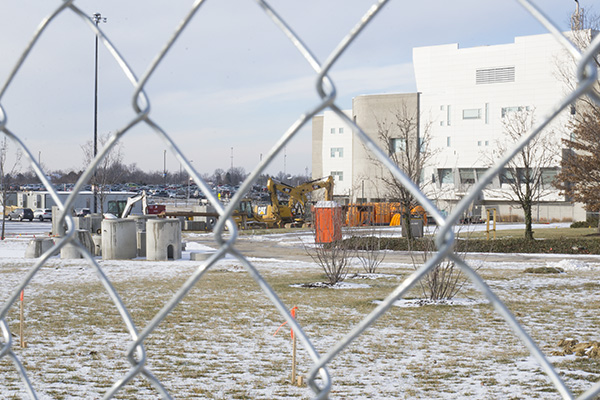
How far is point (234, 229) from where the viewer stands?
122 cm

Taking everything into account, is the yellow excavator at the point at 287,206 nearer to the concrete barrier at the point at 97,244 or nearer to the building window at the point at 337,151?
the concrete barrier at the point at 97,244

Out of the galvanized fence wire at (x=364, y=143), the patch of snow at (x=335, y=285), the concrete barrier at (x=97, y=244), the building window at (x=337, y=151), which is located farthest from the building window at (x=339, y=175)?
the galvanized fence wire at (x=364, y=143)

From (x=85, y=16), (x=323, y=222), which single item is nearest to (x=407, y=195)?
(x=323, y=222)

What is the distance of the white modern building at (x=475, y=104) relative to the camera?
5016 centimetres

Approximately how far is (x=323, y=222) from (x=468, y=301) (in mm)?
14074

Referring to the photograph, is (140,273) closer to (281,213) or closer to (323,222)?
(323,222)

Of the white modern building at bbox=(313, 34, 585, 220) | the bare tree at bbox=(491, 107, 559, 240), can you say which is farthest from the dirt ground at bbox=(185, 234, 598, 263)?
the white modern building at bbox=(313, 34, 585, 220)

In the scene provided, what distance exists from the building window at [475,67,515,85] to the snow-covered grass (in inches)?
1558

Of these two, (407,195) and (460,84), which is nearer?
(407,195)

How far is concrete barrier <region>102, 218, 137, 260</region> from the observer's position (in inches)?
803

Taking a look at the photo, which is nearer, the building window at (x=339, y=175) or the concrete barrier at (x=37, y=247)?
the concrete barrier at (x=37, y=247)

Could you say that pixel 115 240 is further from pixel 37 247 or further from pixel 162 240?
pixel 37 247

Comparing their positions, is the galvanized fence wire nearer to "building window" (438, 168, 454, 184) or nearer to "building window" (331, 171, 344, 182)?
"building window" (438, 168, 454, 184)

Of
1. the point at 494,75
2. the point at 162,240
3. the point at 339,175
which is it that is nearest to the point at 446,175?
the point at 494,75
